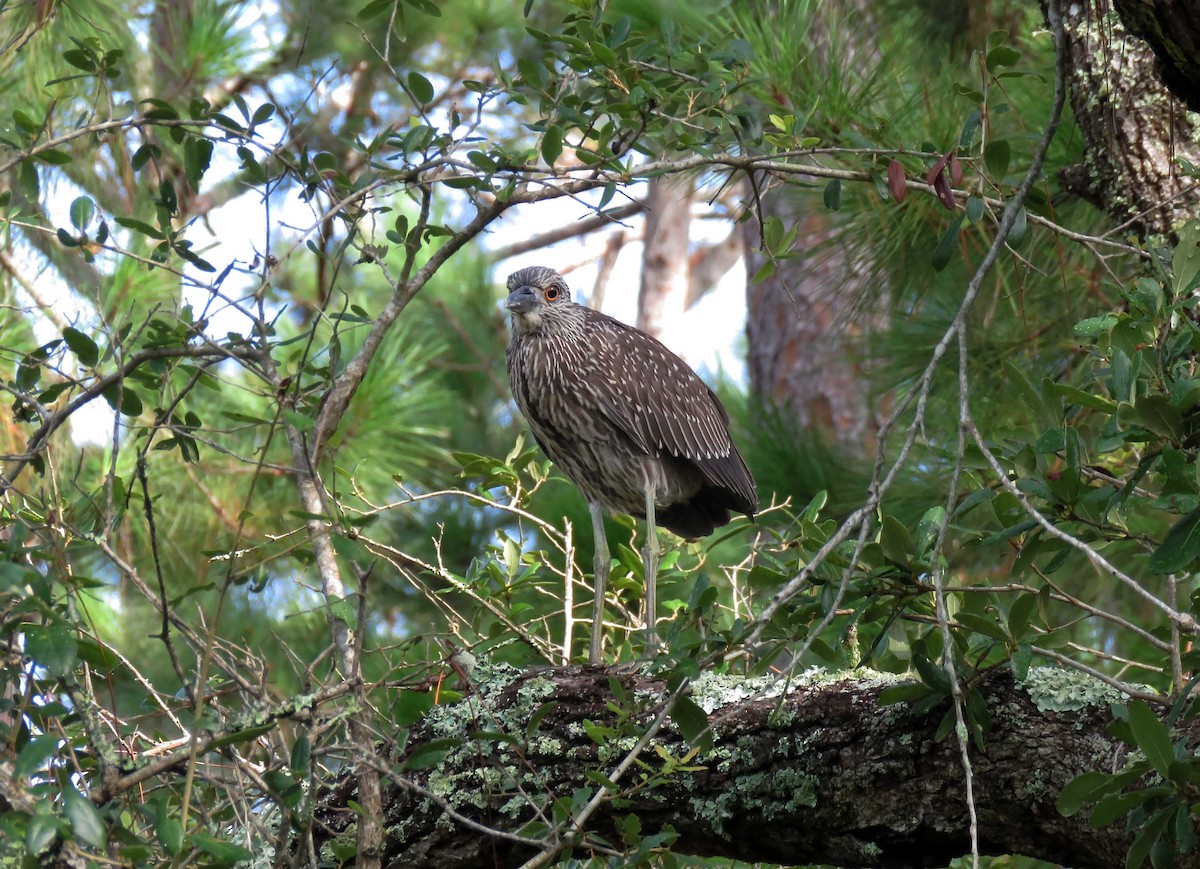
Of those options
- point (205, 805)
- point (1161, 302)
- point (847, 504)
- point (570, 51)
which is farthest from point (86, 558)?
point (1161, 302)

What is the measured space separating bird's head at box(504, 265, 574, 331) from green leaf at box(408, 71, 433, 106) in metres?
1.71

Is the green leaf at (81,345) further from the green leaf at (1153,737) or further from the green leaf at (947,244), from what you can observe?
the green leaf at (1153,737)

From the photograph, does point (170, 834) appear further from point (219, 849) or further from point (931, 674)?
point (931, 674)

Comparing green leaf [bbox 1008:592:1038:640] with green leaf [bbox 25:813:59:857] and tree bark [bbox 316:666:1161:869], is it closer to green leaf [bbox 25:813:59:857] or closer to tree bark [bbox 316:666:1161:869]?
tree bark [bbox 316:666:1161:869]

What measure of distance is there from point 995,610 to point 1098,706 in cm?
24

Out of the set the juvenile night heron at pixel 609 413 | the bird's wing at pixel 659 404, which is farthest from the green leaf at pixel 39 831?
the bird's wing at pixel 659 404

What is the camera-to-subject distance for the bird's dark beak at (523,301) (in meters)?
4.13

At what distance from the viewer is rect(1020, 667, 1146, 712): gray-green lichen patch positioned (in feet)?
6.90

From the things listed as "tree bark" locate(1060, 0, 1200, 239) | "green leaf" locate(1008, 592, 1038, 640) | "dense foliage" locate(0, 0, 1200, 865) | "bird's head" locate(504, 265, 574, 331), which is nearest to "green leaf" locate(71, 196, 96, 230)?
"dense foliage" locate(0, 0, 1200, 865)

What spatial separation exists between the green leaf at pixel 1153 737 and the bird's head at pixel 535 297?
2.74 metres

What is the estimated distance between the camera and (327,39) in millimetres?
7711

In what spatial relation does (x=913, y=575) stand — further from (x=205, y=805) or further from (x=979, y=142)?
(x=205, y=805)

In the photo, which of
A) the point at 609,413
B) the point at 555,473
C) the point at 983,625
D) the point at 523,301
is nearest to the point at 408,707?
the point at 983,625

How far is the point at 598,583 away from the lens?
369 cm
